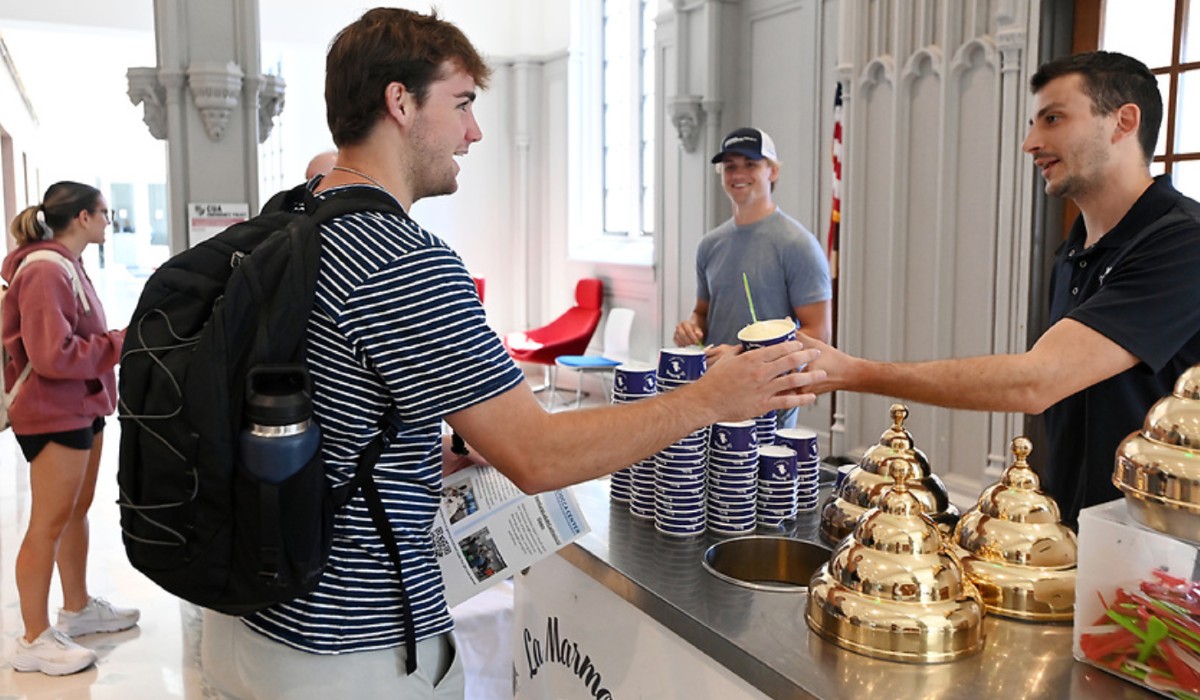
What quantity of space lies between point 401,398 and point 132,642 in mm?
3108

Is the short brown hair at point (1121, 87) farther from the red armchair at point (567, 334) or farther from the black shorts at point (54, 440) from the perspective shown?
the red armchair at point (567, 334)

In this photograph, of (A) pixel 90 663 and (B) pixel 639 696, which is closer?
(B) pixel 639 696

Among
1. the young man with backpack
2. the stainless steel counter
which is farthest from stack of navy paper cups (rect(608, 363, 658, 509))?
the young man with backpack

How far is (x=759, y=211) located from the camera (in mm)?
3779

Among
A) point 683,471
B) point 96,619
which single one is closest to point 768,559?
point 683,471

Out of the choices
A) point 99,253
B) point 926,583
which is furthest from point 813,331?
point 99,253

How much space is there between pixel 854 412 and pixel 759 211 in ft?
6.93

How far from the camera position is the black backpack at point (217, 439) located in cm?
120

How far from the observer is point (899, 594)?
54.5 inches

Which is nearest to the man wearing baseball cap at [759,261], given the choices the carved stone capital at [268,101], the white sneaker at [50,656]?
the carved stone capital at [268,101]

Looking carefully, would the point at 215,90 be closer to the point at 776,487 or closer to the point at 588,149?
the point at 776,487

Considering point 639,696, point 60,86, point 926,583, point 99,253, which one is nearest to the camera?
point 926,583

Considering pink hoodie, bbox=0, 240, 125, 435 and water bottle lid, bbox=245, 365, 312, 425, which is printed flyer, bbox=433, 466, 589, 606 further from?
pink hoodie, bbox=0, 240, 125, 435

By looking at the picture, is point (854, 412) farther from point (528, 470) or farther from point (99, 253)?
point (99, 253)
